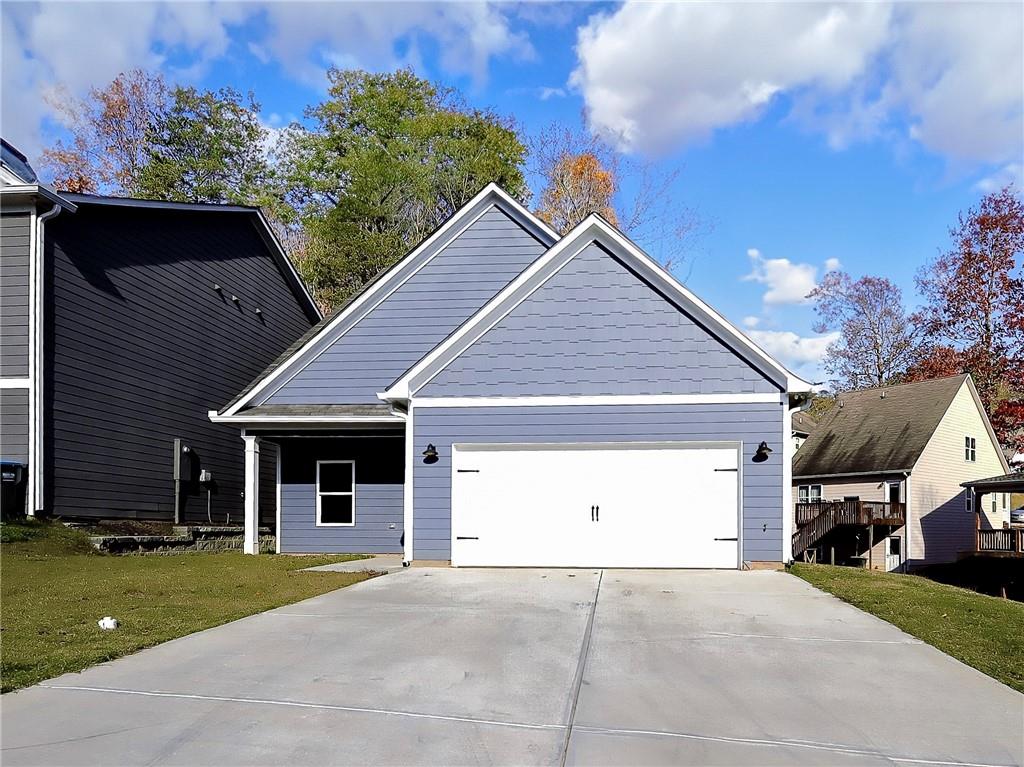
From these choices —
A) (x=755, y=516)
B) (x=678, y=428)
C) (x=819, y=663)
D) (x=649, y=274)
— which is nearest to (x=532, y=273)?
(x=649, y=274)

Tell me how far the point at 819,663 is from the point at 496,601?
3.95m

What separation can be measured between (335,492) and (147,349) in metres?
5.07

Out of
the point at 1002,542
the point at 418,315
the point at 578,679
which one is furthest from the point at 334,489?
the point at 1002,542

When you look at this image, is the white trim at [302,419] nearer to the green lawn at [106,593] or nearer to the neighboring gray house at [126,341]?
the green lawn at [106,593]

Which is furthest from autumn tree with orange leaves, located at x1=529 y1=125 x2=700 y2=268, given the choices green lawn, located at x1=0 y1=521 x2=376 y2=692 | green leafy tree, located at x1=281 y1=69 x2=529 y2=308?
green lawn, located at x1=0 y1=521 x2=376 y2=692

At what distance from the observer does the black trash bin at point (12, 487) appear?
14.2 m

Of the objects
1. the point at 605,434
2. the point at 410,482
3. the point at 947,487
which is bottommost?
the point at 947,487

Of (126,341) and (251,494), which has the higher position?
(126,341)

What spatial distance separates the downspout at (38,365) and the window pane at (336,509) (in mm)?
4742

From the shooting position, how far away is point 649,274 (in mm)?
13758

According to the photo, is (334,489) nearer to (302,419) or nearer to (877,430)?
(302,419)

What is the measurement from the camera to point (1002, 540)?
26.9 m

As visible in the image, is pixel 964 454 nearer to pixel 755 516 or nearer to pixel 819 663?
pixel 755 516

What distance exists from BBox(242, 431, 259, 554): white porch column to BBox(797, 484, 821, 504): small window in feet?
80.3
